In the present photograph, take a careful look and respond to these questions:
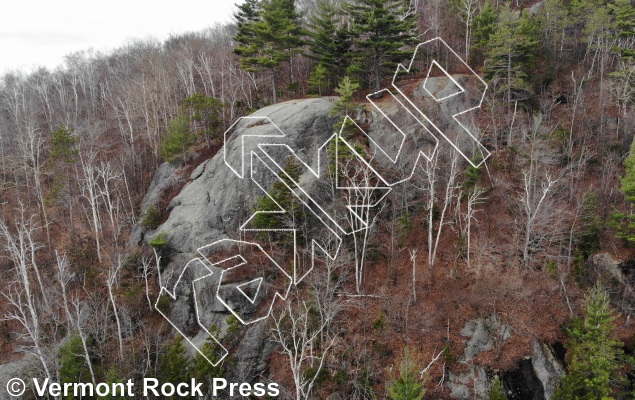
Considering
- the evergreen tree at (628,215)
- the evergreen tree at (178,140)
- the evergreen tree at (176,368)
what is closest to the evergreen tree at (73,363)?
the evergreen tree at (176,368)

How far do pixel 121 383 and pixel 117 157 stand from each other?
23.4 meters

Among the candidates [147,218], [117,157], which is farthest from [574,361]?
[117,157]

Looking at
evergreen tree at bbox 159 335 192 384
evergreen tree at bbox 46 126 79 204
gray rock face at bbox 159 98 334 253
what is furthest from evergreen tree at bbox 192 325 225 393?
evergreen tree at bbox 46 126 79 204

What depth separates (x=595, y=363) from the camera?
15266 mm

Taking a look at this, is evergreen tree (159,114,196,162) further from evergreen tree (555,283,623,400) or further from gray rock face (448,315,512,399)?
evergreen tree (555,283,623,400)

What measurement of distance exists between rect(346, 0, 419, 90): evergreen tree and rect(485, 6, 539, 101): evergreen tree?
6.14 meters

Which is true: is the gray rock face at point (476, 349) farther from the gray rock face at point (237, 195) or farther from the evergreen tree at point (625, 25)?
the evergreen tree at point (625, 25)

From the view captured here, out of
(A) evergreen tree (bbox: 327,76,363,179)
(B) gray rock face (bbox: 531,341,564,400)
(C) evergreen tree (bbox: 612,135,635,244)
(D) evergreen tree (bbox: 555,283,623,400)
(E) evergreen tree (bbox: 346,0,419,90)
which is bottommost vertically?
(B) gray rock face (bbox: 531,341,564,400)

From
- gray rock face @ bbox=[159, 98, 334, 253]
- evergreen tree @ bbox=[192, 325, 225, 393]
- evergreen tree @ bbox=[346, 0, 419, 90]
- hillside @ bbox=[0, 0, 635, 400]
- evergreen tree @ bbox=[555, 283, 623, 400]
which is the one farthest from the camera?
evergreen tree @ bbox=[346, 0, 419, 90]

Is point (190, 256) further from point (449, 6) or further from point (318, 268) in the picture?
point (449, 6)

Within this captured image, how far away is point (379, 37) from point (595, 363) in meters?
22.9

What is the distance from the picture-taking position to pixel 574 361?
52.5 ft

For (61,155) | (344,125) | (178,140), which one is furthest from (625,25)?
(61,155)

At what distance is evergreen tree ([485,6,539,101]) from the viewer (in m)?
27.2
